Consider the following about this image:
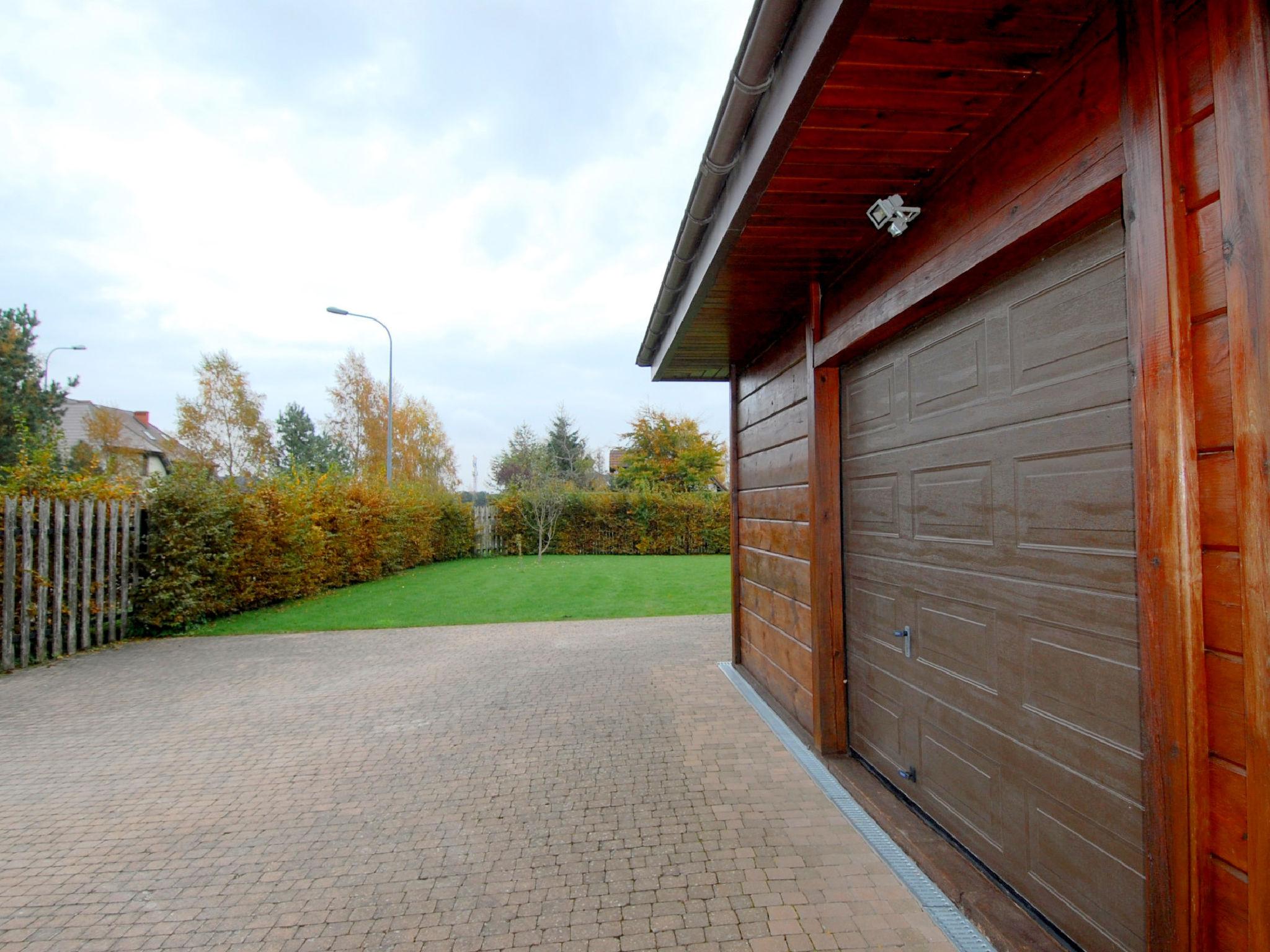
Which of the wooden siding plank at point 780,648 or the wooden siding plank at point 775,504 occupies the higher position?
the wooden siding plank at point 775,504

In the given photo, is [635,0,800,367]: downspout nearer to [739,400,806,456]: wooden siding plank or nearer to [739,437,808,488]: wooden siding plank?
[739,400,806,456]: wooden siding plank

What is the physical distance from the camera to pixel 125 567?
263 inches

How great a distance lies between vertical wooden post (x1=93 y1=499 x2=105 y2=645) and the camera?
20.4 ft

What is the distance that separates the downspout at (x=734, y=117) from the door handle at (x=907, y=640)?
2119 mm

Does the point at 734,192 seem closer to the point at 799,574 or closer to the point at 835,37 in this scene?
the point at 835,37

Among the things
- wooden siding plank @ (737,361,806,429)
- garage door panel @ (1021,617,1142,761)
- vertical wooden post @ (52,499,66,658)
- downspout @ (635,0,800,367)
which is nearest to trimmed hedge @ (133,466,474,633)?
vertical wooden post @ (52,499,66,658)

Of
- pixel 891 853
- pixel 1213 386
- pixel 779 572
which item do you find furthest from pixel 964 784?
pixel 779 572

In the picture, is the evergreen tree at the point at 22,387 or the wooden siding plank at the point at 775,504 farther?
the evergreen tree at the point at 22,387

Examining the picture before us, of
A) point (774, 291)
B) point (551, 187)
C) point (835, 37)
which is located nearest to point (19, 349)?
point (551, 187)

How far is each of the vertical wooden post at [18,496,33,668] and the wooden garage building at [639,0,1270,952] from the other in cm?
655

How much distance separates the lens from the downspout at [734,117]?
1645 mm

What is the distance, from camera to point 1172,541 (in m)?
1.27

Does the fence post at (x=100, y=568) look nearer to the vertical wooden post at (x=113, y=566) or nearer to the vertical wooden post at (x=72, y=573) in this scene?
the vertical wooden post at (x=113, y=566)

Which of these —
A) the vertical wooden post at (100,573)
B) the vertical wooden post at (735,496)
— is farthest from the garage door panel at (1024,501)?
A: the vertical wooden post at (100,573)
